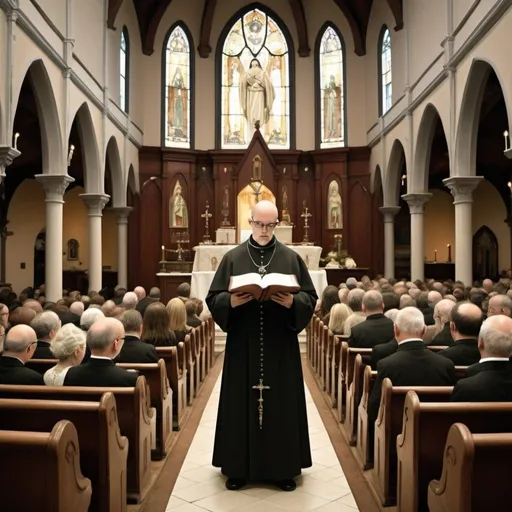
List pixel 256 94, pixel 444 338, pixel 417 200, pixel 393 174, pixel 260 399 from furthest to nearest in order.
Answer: pixel 256 94
pixel 393 174
pixel 417 200
pixel 444 338
pixel 260 399

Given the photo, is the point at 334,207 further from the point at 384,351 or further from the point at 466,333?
the point at 466,333

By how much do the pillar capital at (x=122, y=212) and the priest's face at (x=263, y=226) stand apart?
14.9 meters

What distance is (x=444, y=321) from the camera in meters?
6.59

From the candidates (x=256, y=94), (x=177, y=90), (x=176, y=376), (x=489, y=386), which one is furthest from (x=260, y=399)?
(x=177, y=90)

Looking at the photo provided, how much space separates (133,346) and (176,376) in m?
1.04

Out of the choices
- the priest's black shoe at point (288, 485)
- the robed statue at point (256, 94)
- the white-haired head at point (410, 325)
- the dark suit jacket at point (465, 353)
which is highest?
the robed statue at point (256, 94)

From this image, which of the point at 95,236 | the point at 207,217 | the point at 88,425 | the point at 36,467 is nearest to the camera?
the point at 36,467

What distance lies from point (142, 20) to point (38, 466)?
20.2 m

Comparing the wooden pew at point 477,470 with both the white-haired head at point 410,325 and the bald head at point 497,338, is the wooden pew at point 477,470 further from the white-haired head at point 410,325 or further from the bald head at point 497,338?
the white-haired head at point 410,325

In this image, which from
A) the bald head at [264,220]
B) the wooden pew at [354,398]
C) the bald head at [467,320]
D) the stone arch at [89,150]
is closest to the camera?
the bald head at [264,220]

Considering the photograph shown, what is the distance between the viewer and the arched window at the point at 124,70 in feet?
62.3

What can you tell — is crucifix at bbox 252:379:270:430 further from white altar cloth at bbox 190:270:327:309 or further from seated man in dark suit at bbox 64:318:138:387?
white altar cloth at bbox 190:270:327:309

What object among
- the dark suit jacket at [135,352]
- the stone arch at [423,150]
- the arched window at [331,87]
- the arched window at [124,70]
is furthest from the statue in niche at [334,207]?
the dark suit jacket at [135,352]

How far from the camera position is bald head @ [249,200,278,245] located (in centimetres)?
454
